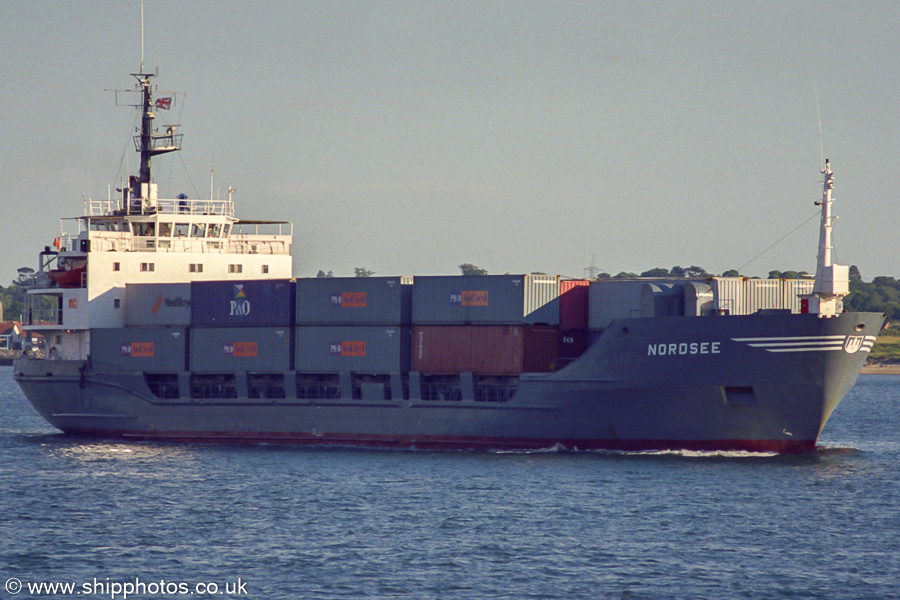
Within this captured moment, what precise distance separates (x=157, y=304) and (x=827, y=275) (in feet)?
82.9

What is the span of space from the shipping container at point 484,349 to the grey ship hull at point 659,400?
643mm

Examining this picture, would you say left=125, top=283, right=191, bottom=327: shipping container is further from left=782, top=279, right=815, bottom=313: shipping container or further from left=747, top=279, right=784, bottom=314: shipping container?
left=782, top=279, right=815, bottom=313: shipping container

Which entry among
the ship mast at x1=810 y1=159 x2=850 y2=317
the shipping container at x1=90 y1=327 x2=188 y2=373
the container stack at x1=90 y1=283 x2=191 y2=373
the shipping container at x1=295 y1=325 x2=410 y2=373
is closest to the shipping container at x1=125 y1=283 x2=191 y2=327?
the container stack at x1=90 y1=283 x2=191 y2=373

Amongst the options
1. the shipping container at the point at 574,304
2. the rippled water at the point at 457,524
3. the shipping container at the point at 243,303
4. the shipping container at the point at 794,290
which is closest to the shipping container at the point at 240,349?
the shipping container at the point at 243,303

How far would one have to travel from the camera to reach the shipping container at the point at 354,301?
37.2 metres

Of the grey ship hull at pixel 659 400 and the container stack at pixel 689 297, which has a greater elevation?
the container stack at pixel 689 297

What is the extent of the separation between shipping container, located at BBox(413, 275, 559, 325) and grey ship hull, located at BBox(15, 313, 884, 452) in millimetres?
2155

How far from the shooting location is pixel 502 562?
22516 millimetres

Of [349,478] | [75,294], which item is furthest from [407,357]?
[75,294]

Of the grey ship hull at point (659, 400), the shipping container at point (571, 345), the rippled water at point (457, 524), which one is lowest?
the rippled water at point (457, 524)

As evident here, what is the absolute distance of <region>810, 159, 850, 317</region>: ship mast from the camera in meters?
32.0

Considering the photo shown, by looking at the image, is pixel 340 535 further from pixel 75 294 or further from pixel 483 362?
pixel 75 294

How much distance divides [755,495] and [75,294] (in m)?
28.4

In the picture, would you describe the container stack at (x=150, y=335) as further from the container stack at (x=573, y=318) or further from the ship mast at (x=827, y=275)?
the ship mast at (x=827, y=275)
